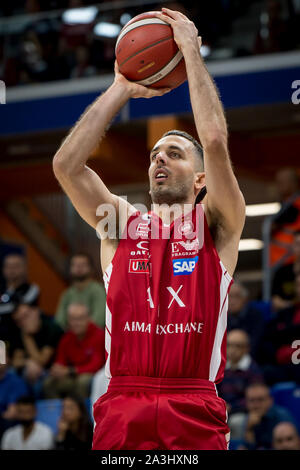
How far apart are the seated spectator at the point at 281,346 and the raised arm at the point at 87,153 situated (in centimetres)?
453

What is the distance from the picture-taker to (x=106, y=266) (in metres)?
4.13

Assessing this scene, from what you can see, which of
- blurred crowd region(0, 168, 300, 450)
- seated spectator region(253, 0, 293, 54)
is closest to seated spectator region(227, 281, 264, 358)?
blurred crowd region(0, 168, 300, 450)

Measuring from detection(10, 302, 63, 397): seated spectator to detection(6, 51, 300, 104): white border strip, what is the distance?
146 inches

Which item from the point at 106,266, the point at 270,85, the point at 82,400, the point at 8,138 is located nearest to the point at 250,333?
the point at 82,400

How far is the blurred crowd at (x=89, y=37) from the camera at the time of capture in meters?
11.5

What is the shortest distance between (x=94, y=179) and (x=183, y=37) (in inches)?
32.3

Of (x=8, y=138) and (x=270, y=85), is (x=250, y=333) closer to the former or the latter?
(x=270, y=85)

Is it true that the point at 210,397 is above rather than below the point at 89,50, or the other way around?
below

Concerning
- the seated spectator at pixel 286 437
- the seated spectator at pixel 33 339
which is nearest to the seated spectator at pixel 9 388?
the seated spectator at pixel 33 339

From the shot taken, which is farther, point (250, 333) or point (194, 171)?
point (250, 333)

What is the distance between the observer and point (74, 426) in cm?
809

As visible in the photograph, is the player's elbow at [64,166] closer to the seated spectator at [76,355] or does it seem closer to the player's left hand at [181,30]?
the player's left hand at [181,30]
